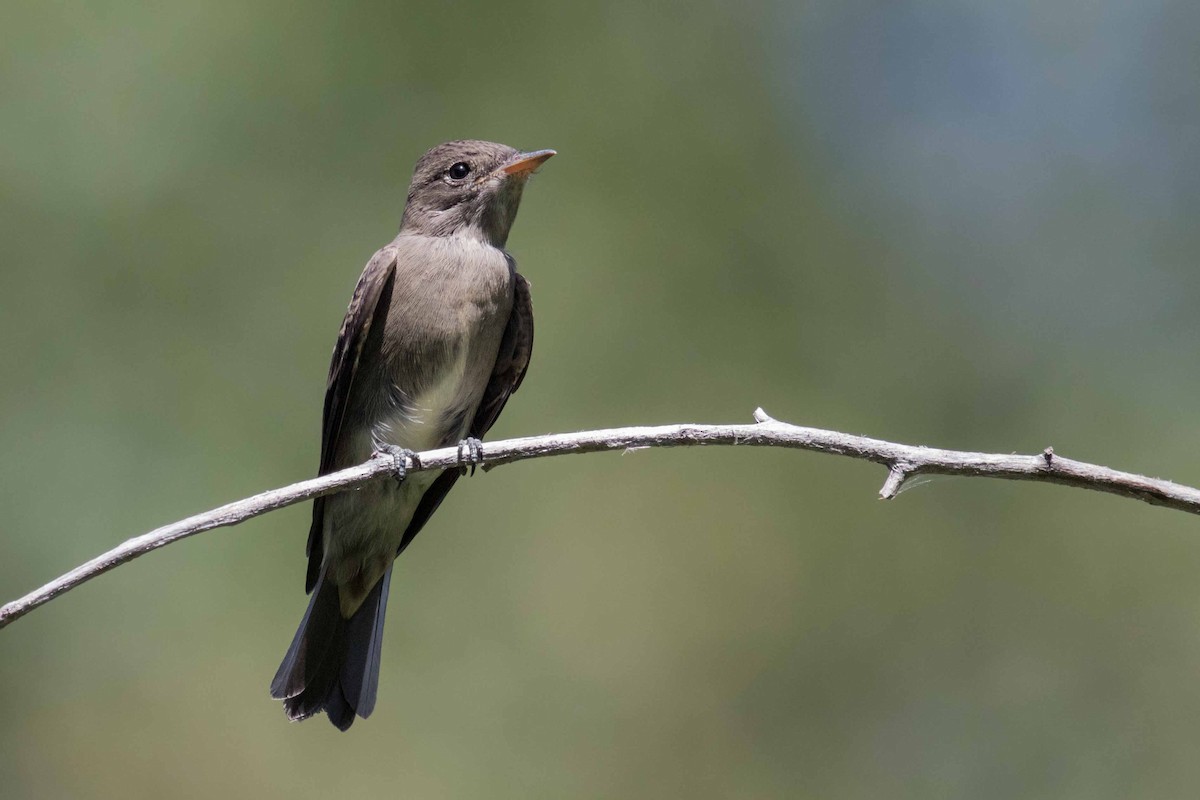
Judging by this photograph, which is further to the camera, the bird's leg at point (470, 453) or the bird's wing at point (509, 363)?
the bird's wing at point (509, 363)

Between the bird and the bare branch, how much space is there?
140 cm

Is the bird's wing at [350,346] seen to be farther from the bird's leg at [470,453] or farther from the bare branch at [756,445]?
the bare branch at [756,445]

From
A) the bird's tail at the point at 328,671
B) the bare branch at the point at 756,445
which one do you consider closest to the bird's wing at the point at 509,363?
the bird's tail at the point at 328,671

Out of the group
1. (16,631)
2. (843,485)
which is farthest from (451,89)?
(16,631)

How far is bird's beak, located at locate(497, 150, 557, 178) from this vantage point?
5.91 meters

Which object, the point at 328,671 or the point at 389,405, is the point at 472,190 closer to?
the point at 389,405

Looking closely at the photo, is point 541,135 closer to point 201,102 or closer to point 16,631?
point 201,102

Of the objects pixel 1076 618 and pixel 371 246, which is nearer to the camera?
pixel 1076 618

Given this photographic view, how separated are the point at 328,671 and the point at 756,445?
267 cm

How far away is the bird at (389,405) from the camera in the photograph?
18.1 feet

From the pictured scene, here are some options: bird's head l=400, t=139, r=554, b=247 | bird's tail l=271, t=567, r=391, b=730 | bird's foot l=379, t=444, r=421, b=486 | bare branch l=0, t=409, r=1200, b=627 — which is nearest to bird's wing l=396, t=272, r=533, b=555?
bird's head l=400, t=139, r=554, b=247

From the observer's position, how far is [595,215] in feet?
31.4

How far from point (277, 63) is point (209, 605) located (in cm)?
481

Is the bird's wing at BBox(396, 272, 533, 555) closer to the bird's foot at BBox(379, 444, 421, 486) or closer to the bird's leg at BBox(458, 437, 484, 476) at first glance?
the bird's foot at BBox(379, 444, 421, 486)
